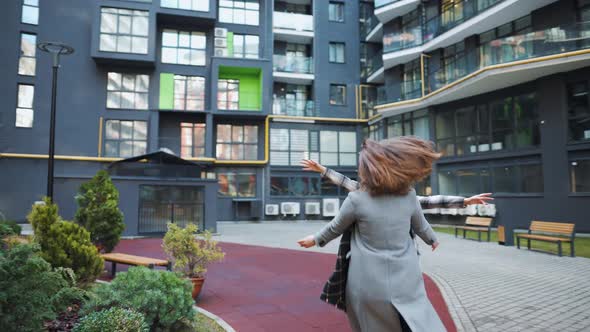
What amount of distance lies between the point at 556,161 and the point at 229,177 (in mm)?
18638

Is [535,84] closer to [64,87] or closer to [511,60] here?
[511,60]

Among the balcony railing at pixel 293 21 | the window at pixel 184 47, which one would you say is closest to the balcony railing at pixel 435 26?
the balcony railing at pixel 293 21

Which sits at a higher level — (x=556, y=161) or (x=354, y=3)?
(x=354, y=3)

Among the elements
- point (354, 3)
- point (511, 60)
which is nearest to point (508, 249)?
point (511, 60)

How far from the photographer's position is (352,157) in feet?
93.2

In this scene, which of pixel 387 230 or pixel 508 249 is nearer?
pixel 387 230

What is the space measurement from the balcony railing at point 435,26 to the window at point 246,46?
9207 mm

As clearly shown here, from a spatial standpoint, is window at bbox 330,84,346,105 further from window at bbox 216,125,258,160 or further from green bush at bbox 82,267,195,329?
green bush at bbox 82,267,195,329

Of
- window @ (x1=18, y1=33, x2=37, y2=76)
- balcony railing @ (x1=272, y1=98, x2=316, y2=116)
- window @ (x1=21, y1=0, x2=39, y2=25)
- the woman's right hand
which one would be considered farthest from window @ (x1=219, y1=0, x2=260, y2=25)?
the woman's right hand

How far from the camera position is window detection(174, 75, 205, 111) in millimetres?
25344

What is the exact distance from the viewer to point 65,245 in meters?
5.81

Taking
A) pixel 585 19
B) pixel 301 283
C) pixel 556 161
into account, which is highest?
pixel 585 19

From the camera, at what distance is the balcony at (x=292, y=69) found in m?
27.6

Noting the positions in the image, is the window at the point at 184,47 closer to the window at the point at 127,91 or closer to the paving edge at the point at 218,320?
the window at the point at 127,91
